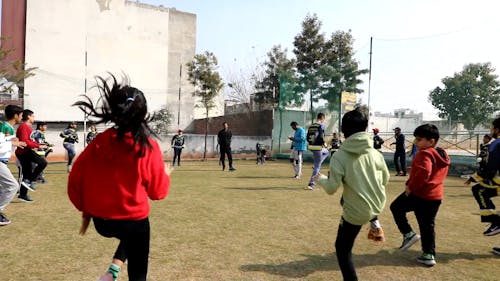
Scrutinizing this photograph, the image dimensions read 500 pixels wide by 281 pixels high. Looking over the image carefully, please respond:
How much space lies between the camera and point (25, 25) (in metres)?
29.8

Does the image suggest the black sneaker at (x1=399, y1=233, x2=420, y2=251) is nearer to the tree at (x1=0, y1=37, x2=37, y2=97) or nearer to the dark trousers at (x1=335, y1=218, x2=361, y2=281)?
the dark trousers at (x1=335, y1=218, x2=361, y2=281)

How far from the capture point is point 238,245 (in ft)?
17.3

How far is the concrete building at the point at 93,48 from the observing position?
29984 millimetres

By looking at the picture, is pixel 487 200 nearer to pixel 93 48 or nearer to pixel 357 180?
pixel 357 180

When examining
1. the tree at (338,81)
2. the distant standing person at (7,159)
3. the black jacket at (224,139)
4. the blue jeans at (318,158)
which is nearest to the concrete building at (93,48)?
the black jacket at (224,139)

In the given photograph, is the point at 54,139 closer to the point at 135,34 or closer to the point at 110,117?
the point at 135,34

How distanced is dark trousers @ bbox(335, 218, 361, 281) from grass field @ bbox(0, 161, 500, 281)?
82 cm

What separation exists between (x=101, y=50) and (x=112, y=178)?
33.4 meters

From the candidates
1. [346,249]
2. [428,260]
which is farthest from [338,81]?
[346,249]

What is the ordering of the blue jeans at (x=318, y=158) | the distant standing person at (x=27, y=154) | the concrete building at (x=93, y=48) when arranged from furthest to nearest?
the concrete building at (x=93, y=48) → the blue jeans at (x=318, y=158) → the distant standing person at (x=27, y=154)

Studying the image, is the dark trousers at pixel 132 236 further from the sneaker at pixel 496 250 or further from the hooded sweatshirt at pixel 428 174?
the sneaker at pixel 496 250

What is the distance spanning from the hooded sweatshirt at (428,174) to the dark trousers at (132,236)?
3212 millimetres

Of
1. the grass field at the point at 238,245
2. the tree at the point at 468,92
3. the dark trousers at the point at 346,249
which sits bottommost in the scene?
the grass field at the point at 238,245

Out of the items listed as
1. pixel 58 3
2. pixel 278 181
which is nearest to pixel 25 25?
pixel 58 3
